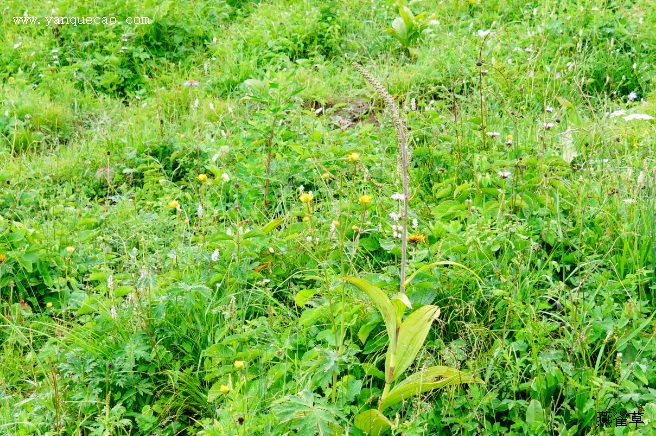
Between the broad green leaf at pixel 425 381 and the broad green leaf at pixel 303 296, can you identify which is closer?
the broad green leaf at pixel 425 381

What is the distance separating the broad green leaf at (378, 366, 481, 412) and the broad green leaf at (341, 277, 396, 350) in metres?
0.17

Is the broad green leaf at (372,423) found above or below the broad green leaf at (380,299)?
below

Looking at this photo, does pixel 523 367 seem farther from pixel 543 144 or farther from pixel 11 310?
pixel 11 310

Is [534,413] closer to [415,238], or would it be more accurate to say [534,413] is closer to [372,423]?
[372,423]

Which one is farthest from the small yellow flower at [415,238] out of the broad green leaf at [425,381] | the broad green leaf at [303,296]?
the broad green leaf at [425,381]

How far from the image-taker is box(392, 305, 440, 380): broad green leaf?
2627 millimetres

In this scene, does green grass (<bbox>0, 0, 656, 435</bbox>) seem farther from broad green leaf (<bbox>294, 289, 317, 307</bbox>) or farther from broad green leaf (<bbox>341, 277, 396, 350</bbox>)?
broad green leaf (<bbox>341, 277, 396, 350</bbox>)

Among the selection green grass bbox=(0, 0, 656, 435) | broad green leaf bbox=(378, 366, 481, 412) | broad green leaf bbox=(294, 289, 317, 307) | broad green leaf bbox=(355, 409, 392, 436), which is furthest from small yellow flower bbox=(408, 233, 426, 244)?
broad green leaf bbox=(355, 409, 392, 436)

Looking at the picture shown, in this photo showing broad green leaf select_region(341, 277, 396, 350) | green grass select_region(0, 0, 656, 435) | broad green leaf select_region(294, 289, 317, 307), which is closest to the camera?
broad green leaf select_region(341, 277, 396, 350)

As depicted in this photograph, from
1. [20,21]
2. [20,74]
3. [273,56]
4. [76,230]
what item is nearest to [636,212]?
[76,230]

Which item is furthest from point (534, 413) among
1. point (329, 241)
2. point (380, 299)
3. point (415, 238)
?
point (329, 241)

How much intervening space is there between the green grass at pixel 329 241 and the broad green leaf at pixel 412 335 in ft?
0.54

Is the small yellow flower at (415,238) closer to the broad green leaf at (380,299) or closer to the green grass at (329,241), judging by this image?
the green grass at (329,241)

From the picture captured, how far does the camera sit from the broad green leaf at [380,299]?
253cm
